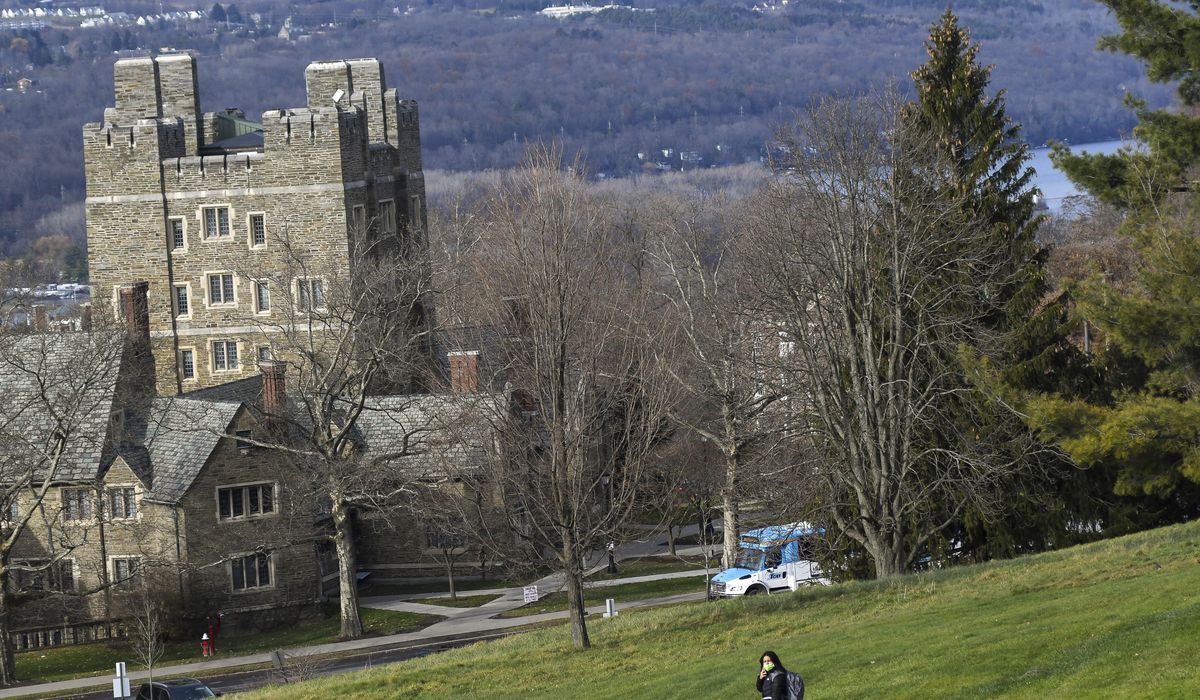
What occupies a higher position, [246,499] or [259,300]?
[259,300]

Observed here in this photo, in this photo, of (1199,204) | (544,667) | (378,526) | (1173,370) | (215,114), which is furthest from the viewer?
(215,114)

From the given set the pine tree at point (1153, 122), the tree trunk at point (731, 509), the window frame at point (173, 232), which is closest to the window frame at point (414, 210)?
the window frame at point (173, 232)

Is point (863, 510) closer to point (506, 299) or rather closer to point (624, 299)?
point (506, 299)

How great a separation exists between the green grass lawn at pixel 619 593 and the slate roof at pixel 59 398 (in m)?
13.2

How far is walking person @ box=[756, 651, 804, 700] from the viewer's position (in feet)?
60.6

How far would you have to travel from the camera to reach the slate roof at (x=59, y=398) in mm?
45969

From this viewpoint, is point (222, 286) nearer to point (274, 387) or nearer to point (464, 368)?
point (274, 387)

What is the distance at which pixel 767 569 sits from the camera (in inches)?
1918

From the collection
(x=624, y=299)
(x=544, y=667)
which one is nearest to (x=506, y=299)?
(x=624, y=299)

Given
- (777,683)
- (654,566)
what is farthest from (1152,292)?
(654,566)

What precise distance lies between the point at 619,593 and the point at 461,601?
4.98 m

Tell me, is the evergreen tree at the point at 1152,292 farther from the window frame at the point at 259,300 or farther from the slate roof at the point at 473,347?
the window frame at the point at 259,300

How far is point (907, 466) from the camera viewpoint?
35.3 m

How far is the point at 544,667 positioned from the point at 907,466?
983 centimetres
